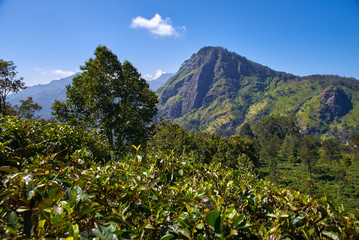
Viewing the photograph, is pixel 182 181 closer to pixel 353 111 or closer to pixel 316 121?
pixel 316 121

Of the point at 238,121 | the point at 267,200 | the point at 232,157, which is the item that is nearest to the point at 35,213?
the point at 267,200

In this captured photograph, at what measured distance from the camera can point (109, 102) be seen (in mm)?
12648

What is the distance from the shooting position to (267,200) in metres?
2.27

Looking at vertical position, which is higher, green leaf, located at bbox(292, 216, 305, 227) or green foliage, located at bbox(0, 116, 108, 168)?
green foliage, located at bbox(0, 116, 108, 168)

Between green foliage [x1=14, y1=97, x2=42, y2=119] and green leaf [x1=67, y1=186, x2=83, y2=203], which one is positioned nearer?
green leaf [x1=67, y1=186, x2=83, y2=203]

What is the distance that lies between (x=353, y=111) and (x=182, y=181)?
23530cm

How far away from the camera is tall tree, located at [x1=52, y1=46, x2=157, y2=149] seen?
12695 mm

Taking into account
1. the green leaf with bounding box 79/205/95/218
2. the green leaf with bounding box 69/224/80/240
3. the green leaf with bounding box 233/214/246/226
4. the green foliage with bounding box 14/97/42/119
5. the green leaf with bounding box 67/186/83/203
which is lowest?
the green leaf with bounding box 233/214/246/226

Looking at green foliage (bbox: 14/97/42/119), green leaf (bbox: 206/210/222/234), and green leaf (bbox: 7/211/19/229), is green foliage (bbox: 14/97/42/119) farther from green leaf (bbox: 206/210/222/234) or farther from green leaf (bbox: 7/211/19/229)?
green leaf (bbox: 206/210/222/234)

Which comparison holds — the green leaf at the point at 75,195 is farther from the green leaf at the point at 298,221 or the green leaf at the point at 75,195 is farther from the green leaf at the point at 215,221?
the green leaf at the point at 298,221

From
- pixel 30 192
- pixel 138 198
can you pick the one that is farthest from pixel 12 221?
pixel 138 198

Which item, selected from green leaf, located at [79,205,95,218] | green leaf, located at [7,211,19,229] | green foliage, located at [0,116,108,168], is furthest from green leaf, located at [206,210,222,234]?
green foliage, located at [0,116,108,168]

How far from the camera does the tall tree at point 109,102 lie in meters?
12.7

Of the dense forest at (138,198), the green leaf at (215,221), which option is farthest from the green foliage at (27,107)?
the green leaf at (215,221)
